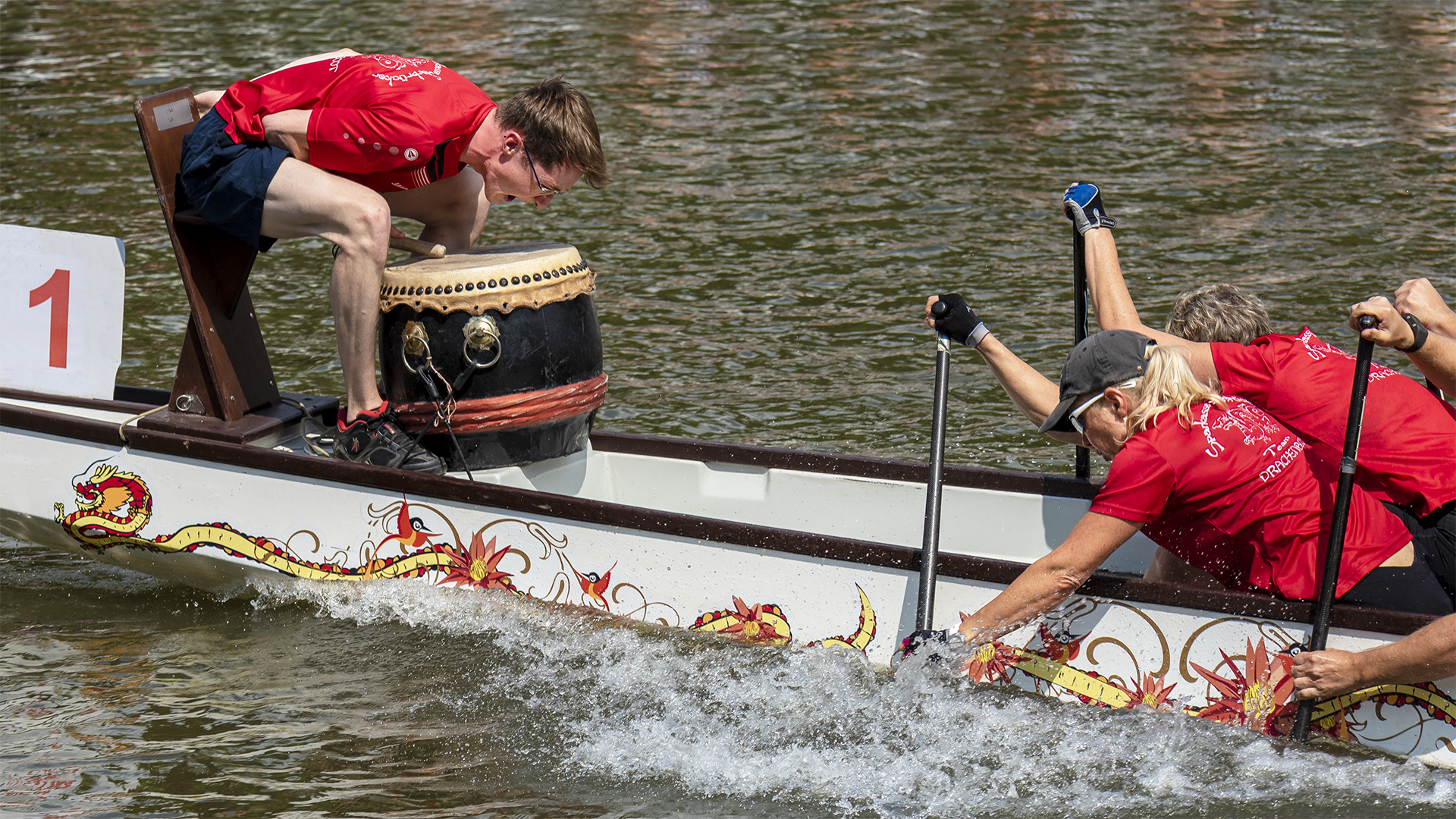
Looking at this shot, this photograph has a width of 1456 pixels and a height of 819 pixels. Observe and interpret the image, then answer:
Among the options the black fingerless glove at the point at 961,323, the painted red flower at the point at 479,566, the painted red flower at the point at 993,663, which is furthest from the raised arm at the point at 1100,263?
the painted red flower at the point at 479,566

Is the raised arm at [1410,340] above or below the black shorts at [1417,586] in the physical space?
above

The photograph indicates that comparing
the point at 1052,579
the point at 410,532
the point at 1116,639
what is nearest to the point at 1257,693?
the point at 1116,639

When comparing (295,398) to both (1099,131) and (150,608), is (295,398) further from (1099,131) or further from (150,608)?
(1099,131)

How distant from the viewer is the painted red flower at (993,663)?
4246mm

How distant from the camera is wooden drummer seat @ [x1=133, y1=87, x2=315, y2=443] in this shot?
5156 mm

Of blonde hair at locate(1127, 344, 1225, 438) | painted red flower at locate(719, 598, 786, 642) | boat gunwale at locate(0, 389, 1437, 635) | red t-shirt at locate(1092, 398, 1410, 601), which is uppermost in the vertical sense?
blonde hair at locate(1127, 344, 1225, 438)

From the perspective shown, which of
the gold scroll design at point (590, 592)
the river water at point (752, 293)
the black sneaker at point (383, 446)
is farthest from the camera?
the black sneaker at point (383, 446)

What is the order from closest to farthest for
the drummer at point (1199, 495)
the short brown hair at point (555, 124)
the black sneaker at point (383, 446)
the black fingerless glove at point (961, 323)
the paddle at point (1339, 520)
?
1. the paddle at point (1339, 520)
2. the drummer at point (1199, 495)
3. the black fingerless glove at point (961, 323)
4. the short brown hair at point (555, 124)
5. the black sneaker at point (383, 446)

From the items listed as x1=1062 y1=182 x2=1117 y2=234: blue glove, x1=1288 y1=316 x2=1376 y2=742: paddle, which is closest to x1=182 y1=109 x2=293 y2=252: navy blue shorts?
x1=1062 y1=182 x2=1117 y2=234: blue glove

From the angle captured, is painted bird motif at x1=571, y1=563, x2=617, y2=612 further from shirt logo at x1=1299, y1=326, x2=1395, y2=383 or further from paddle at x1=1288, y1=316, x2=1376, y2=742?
shirt logo at x1=1299, y1=326, x2=1395, y2=383

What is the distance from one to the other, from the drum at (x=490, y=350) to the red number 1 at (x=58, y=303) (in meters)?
1.26

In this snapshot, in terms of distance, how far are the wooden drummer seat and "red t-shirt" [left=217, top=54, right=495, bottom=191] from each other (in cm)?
24

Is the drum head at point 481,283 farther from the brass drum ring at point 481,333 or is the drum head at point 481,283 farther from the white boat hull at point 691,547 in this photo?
the white boat hull at point 691,547

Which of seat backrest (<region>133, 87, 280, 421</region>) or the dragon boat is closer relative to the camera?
the dragon boat
